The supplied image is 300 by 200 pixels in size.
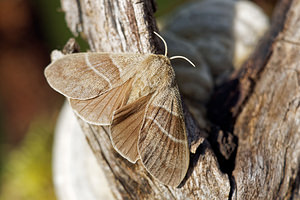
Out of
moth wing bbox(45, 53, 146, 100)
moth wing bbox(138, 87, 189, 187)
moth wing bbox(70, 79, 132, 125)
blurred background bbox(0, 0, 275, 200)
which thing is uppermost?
moth wing bbox(45, 53, 146, 100)

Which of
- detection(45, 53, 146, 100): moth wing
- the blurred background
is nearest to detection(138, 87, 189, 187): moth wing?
detection(45, 53, 146, 100): moth wing

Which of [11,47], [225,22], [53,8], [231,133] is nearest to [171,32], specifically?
[225,22]

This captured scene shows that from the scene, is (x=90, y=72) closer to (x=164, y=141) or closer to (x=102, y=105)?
(x=102, y=105)

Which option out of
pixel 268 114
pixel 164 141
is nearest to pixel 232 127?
pixel 268 114

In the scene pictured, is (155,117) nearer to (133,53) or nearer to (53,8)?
(133,53)

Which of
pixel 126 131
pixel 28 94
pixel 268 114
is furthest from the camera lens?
pixel 28 94

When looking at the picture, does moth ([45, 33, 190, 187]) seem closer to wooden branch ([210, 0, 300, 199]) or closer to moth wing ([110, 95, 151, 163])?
moth wing ([110, 95, 151, 163])
